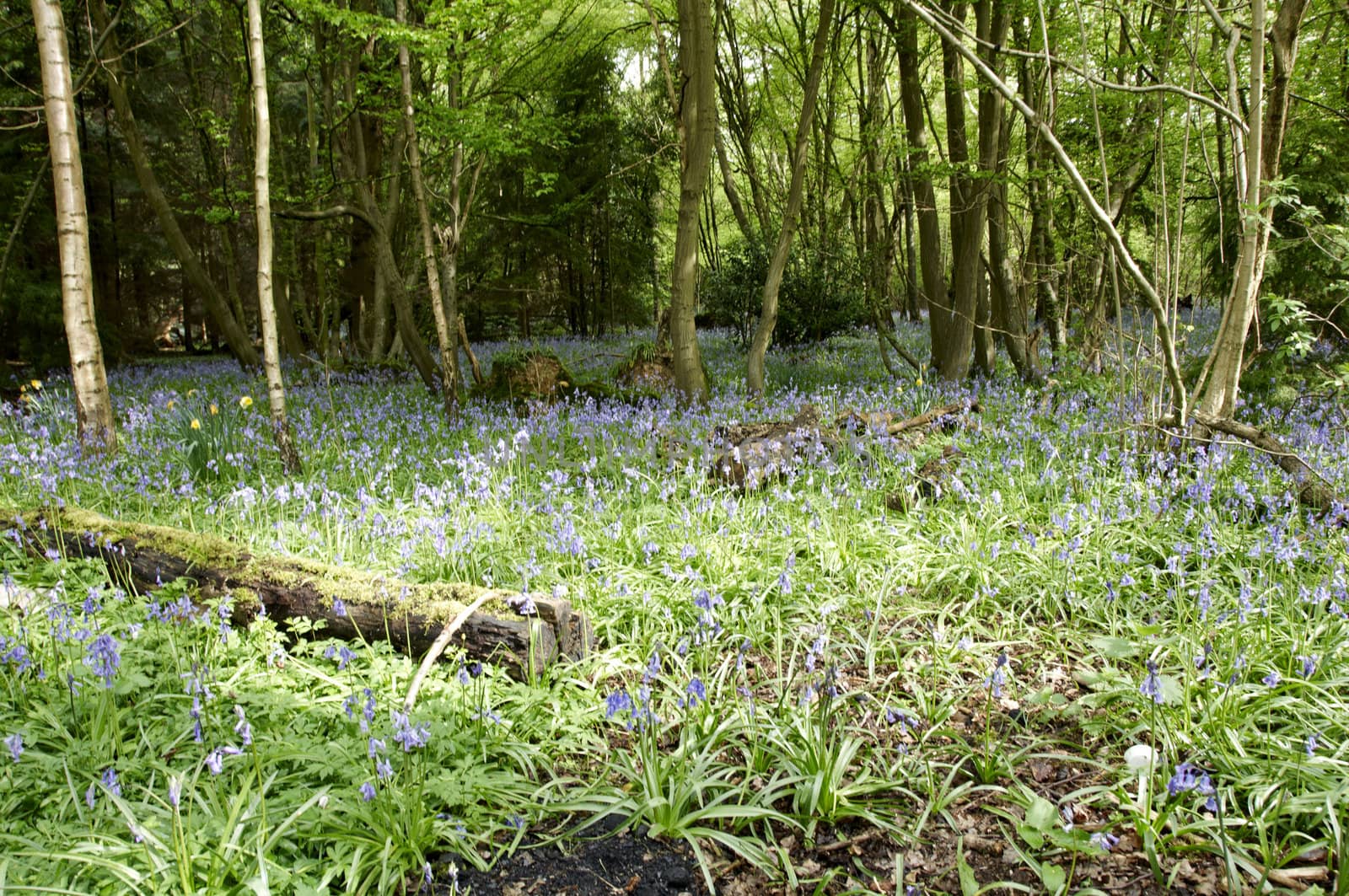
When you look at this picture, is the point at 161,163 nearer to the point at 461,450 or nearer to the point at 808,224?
the point at 461,450

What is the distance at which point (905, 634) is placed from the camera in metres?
3.36

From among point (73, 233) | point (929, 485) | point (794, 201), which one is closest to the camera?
point (929, 485)

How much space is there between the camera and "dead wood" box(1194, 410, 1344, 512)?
12.8 feet

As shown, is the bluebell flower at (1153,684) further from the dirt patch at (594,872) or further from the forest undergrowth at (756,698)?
the dirt patch at (594,872)

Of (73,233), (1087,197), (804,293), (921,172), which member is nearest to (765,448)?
(1087,197)

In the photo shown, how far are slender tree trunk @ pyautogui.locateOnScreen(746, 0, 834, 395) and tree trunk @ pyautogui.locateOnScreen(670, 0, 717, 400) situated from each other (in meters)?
0.78

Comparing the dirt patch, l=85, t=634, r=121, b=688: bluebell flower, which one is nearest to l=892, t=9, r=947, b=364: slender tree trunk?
the dirt patch

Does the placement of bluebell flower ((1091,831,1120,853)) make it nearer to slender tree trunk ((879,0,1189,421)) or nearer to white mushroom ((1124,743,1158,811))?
white mushroom ((1124,743,1158,811))

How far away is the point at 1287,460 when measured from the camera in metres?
4.45

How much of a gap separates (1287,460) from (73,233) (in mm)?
8644

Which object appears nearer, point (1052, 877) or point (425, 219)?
point (1052, 877)

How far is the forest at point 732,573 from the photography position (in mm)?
2086

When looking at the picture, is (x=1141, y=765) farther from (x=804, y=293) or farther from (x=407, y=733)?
(x=804, y=293)

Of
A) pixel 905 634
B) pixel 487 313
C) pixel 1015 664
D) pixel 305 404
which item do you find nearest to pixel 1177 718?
pixel 1015 664
